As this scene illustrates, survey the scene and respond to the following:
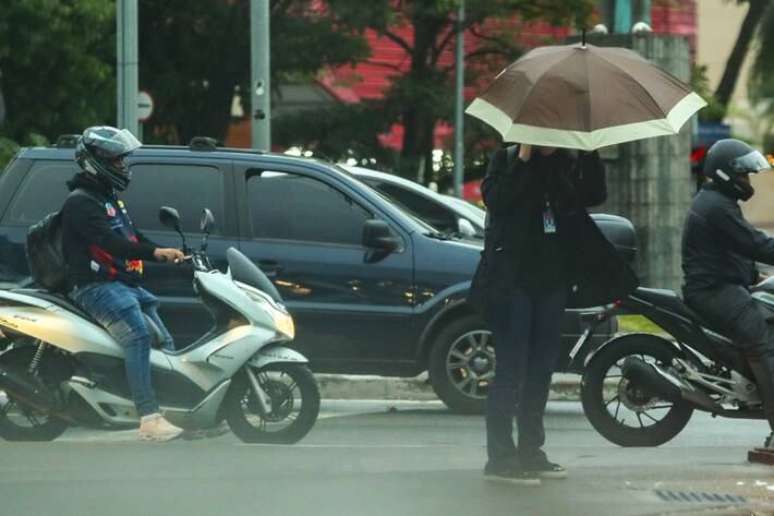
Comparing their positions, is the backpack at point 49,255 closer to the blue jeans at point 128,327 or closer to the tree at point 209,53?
the blue jeans at point 128,327

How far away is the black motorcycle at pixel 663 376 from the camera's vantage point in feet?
29.6

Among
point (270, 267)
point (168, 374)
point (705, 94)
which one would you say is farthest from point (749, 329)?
point (705, 94)

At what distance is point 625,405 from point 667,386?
0.26m

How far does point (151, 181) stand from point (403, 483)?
4.50m

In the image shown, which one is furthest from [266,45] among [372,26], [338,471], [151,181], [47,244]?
[372,26]

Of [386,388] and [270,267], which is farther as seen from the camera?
[386,388]

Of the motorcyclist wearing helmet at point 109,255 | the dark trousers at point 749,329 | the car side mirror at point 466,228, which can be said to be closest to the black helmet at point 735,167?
the dark trousers at point 749,329

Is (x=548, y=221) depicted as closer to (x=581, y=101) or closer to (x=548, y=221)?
(x=548, y=221)

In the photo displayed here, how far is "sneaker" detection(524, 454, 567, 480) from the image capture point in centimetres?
768

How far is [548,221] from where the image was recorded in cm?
761

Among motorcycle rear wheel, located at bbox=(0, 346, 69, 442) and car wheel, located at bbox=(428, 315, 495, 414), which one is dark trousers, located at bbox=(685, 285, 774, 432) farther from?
motorcycle rear wheel, located at bbox=(0, 346, 69, 442)

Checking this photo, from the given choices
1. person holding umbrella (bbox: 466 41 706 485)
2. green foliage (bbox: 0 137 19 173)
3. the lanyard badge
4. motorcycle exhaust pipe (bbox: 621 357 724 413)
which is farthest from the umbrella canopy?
green foliage (bbox: 0 137 19 173)

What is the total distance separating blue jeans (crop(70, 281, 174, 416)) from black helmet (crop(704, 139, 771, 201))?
2.96 meters

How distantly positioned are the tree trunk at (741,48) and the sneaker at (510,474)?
3166 centimetres
